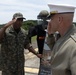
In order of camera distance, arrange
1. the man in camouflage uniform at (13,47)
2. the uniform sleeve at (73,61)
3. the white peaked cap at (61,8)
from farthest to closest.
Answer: the man in camouflage uniform at (13,47), the white peaked cap at (61,8), the uniform sleeve at (73,61)

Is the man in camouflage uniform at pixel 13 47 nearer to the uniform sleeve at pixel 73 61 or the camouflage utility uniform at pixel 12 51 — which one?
the camouflage utility uniform at pixel 12 51

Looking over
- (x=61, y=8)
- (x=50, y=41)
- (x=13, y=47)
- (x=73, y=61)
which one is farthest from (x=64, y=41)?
(x=13, y=47)

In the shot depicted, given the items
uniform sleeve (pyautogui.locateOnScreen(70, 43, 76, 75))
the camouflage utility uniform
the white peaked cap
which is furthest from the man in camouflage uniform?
uniform sleeve (pyautogui.locateOnScreen(70, 43, 76, 75))

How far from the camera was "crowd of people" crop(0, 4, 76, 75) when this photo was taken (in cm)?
216

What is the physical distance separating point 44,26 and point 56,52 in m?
3.58

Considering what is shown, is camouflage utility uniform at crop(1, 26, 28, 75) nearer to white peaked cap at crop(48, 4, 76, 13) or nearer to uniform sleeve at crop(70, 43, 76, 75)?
white peaked cap at crop(48, 4, 76, 13)

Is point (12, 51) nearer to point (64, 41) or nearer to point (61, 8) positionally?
point (61, 8)

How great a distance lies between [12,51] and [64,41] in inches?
102

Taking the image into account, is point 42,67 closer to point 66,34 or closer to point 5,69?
point 5,69

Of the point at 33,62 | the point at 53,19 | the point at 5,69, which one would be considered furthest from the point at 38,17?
the point at 33,62

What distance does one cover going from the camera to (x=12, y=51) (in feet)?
15.5

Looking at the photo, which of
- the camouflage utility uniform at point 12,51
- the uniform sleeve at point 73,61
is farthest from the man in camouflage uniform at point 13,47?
the uniform sleeve at point 73,61

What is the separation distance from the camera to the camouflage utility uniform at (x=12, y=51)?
4.70 metres

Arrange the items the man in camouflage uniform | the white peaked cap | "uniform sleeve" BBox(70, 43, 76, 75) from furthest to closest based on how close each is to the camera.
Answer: the man in camouflage uniform
the white peaked cap
"uniform sleeve" BBox(70, 43, 76, 75)
